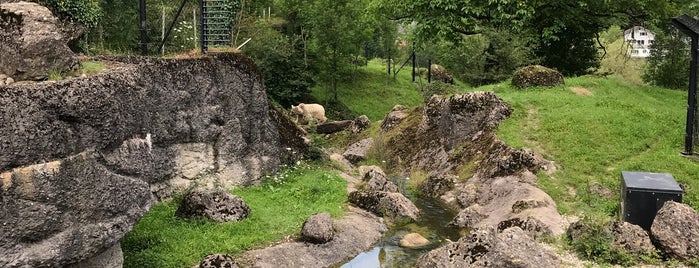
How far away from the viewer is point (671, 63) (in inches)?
1494

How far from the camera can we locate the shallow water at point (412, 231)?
1574 centimetres

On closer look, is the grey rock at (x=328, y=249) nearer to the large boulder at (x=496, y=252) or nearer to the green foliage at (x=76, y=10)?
the large boulder at (x=496, y=252)

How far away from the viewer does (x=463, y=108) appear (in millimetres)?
26172

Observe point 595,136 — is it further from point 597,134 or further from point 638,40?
point 638,40

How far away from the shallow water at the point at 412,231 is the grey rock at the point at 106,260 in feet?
18.6

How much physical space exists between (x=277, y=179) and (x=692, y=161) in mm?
13405

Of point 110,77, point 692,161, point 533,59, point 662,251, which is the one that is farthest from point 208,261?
point 533,59

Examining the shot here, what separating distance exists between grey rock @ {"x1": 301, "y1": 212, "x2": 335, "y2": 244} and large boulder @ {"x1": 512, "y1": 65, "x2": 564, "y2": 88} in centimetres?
1661

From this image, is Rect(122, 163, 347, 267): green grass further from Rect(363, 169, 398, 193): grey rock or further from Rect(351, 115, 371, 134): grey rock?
Rect(351, 115, 371, 134): grey rock

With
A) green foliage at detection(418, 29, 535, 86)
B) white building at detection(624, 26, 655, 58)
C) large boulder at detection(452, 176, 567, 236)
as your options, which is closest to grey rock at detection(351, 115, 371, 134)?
green foliage at detection(418, 29, 535, 86)

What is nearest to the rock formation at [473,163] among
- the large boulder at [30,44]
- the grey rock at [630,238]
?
the grey rock at [630,238]

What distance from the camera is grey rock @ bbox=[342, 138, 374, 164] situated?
29992mm

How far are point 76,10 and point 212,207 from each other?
5.99 meters

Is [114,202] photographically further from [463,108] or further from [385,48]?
[385,48]
